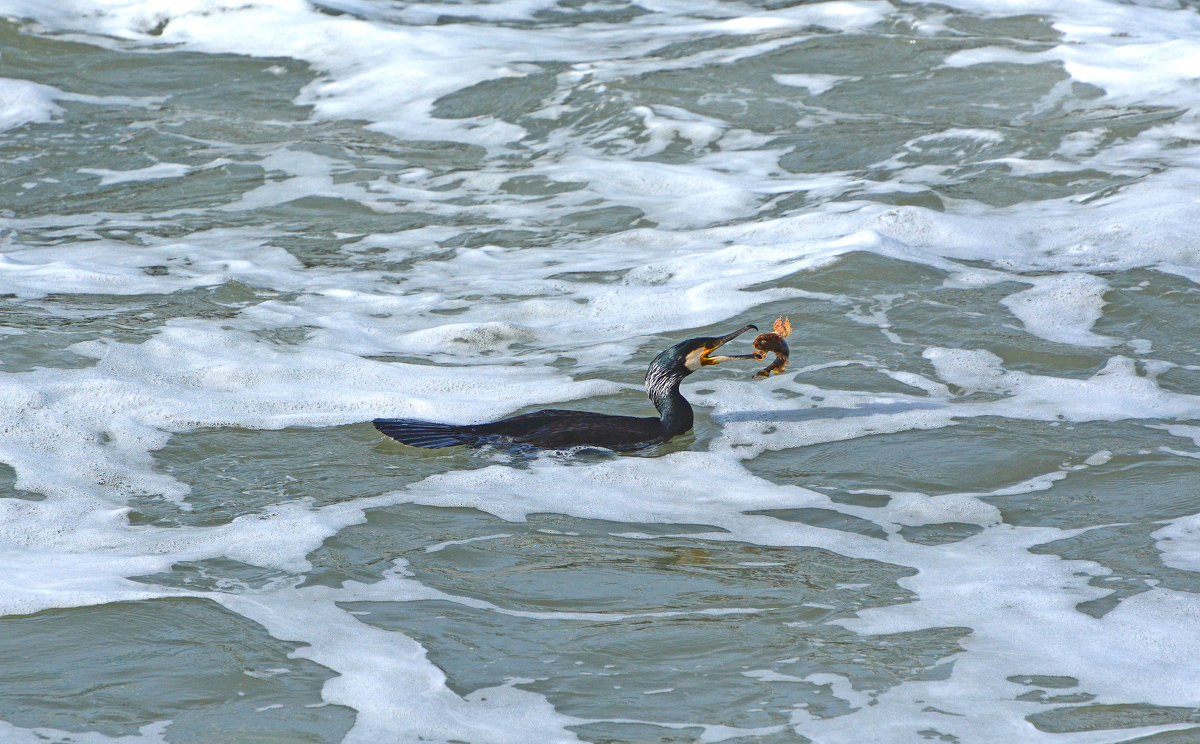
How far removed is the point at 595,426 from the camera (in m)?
5.71

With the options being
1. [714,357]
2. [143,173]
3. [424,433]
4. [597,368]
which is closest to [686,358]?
[714,357]

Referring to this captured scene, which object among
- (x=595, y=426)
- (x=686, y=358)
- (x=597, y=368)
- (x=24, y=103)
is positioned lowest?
(x=597, y=368)

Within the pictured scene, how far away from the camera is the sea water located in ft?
12.2

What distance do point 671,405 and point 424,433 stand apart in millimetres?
1077

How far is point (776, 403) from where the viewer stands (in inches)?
249

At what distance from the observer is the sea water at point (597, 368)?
12.2 ft

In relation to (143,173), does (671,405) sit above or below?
below

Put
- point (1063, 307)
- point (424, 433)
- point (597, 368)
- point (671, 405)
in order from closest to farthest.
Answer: point (424, 433), point (671, 405), point (597, 368), point (1063, 307)

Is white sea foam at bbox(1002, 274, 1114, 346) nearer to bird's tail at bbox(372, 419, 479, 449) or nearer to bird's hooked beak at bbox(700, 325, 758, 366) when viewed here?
bird's hooked beak at bbox(700, 325, 758, 366)

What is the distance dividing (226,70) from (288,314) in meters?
5.50

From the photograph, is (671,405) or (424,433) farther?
(671,405)

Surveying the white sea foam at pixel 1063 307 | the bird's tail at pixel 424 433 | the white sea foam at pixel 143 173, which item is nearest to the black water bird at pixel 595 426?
the bird's tail at pixel 424 433

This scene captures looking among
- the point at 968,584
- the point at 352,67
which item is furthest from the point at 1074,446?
the point at 352,67

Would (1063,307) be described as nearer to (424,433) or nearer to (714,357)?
(714,357)
